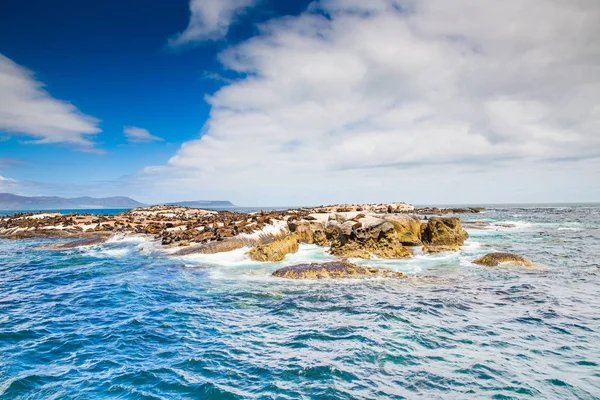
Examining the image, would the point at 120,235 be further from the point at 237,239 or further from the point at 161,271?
the point at 161,271

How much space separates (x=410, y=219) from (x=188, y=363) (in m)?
25.5

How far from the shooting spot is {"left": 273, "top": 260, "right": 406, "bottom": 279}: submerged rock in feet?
55.8

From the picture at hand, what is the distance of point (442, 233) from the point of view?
28203 millimetres

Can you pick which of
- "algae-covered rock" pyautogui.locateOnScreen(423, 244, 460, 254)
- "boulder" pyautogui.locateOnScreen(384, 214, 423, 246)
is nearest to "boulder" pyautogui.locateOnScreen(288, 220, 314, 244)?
"boulder" pyautogui.locateOnScreen(384, 214, 423, 246)

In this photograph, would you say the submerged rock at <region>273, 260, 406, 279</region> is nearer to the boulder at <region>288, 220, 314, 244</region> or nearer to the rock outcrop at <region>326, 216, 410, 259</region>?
the rock outcrop at <region>326, 216, 410, 259</region>

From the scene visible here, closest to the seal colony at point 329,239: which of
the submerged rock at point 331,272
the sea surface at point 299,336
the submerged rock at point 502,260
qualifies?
the submerged rock at point 331,272

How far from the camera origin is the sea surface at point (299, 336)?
7.20 m

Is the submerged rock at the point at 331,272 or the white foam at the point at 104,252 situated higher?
the submerged rock at the point at 331,272

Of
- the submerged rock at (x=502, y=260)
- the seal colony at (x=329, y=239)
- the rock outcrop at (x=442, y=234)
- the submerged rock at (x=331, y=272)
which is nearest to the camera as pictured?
the submerged rock at (x=331, y=272)

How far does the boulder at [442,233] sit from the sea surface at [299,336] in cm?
944

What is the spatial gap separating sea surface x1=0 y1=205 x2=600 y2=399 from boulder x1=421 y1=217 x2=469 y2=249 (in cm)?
944

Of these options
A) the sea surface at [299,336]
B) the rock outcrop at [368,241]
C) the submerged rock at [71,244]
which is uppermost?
the rock outcrop at [368,241]

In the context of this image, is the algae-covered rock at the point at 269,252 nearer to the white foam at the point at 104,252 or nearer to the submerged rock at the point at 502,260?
the white foam at the point at 104,252

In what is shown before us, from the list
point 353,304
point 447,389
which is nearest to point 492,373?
point 447,389
